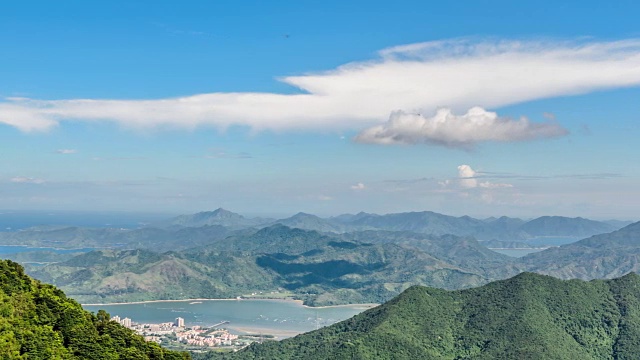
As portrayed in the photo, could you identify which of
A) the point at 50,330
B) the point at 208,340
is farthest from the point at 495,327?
the point at 50,330

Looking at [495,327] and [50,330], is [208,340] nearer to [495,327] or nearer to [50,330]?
[495,327]

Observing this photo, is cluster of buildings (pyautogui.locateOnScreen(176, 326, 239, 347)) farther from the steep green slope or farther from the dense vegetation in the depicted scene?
the dense vegetation

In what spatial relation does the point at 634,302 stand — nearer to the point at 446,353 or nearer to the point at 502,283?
the point at 502,283

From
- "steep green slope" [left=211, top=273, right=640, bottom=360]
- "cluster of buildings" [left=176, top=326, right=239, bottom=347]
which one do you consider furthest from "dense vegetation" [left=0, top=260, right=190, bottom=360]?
"cluster of buildings" [left=176, top=326, right=239, bottom=347]

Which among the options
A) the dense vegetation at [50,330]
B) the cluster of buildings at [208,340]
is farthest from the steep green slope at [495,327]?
the dense vegetation at [50,330]

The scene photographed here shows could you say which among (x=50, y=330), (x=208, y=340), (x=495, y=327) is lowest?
(x=208, y=340)

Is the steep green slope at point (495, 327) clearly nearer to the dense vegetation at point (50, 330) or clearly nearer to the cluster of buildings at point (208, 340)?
the cluster of buildings at point (208, 340)
